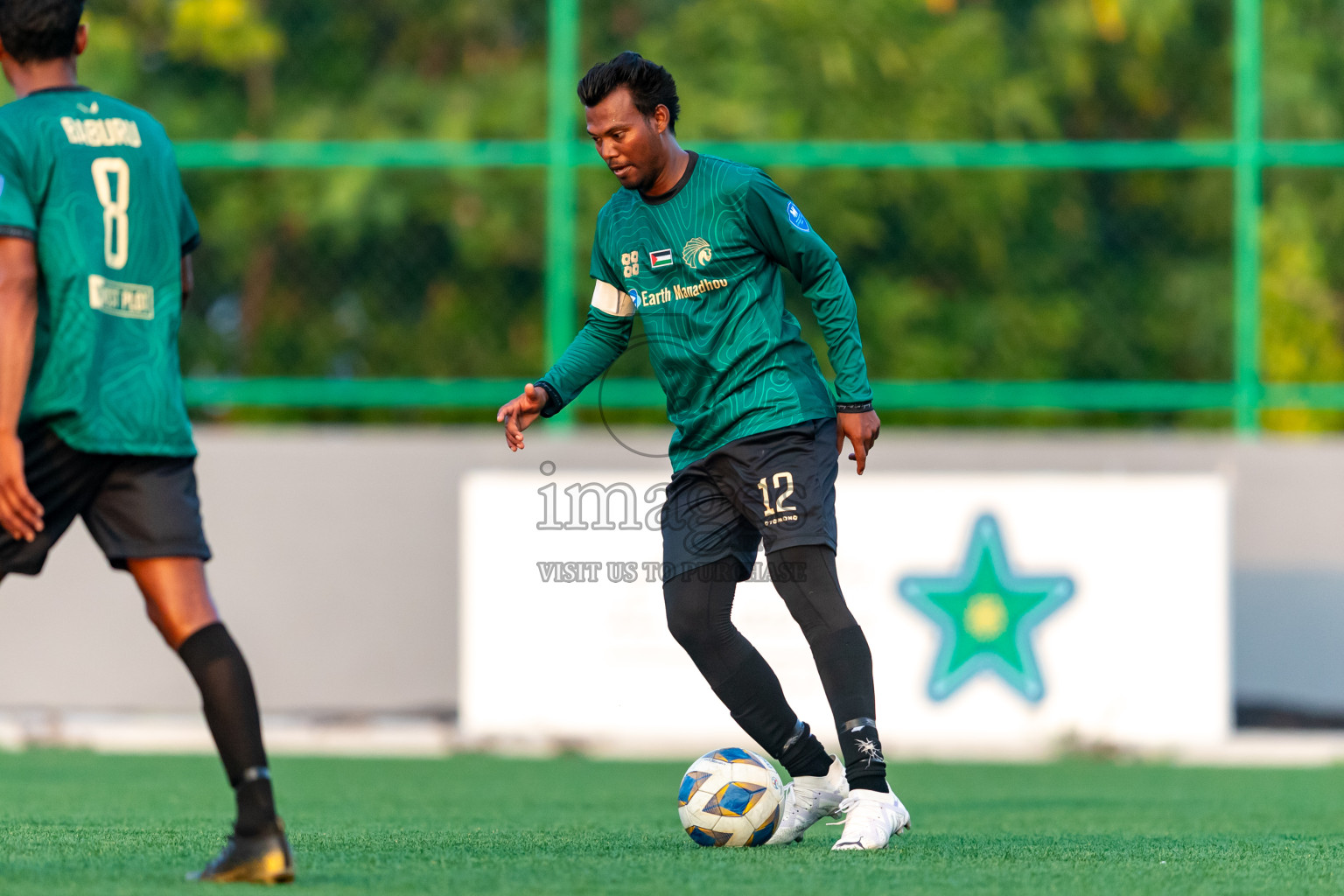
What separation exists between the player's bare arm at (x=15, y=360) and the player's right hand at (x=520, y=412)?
1398 millimetres

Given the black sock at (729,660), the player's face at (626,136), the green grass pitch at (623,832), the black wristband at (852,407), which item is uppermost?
the player's face at (626,136)

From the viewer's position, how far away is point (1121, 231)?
1142cm

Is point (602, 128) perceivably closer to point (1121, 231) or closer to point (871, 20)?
point (1121, 231)

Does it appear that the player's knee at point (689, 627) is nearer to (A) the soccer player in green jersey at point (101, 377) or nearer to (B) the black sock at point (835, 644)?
(B) the black sock at point (835, 644)

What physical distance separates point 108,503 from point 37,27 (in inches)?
38.6

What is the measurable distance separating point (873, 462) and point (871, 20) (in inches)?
176

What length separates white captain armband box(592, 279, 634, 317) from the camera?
4910mm

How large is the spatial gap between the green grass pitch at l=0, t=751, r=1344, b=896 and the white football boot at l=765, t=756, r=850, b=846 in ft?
0.26

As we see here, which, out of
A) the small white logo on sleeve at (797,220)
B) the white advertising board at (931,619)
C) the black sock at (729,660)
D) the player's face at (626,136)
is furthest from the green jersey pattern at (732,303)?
the white advertising board at (931,619)

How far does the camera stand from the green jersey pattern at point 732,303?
4586mm

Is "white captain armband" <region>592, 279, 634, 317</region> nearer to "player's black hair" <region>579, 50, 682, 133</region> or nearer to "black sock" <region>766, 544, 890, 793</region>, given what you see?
"player's black hair" <region>579, 50, 682, 133</region>

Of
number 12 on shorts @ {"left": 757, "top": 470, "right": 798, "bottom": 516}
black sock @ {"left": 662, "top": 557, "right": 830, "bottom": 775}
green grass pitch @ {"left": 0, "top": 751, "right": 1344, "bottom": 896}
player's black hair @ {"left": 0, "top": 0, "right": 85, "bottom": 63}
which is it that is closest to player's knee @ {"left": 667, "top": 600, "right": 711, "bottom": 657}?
black sock @ {"left": 662, "top": 557, "right": 830, "bottom": 775}

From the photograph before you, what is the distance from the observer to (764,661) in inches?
185

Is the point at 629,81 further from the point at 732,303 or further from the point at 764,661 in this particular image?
the point at 764,661
